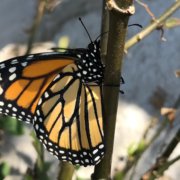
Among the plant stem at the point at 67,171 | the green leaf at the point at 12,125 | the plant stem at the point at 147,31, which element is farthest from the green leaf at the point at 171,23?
the green leaf at the point at 12,125

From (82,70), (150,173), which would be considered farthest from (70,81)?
(150,173)

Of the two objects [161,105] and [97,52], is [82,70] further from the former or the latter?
[161,105]

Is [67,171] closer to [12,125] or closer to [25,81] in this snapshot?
[25,81]

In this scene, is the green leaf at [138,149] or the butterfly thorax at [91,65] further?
the green leaf at [138,149]

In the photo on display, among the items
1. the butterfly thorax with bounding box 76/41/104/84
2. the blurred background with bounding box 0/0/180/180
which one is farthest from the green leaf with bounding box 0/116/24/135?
the butterfly thorax with bounding box 76/41/104/84

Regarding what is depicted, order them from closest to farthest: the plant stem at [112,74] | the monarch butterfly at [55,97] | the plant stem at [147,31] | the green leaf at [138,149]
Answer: the plant stem at [112,74] < the plant stem at [147,31] < the monarch butterfly at [55,97] < the green leaf at [138,149]

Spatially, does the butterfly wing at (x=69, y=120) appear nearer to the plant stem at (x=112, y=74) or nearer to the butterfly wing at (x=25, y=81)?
the butterfly wing at (x=25, y=81)
